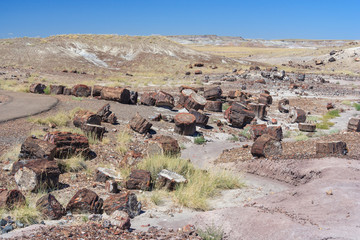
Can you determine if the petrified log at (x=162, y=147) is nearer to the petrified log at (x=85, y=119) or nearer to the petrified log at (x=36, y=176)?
the petrified log at (x=85, y=119)

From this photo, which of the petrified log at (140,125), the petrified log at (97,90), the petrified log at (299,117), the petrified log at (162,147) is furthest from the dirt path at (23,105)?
the petrified log at (299,117)

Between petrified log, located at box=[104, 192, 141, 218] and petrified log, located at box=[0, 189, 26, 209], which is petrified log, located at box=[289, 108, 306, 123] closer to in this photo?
petrified log, located at box=[104, 192, 141, 218]

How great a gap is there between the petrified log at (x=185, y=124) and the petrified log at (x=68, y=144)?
4.42 m

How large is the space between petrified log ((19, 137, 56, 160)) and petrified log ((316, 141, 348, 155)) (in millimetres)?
7007

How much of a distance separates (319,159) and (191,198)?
3907mm

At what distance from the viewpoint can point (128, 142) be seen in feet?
37.7

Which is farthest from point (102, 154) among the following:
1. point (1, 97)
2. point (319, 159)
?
point (1, 97)

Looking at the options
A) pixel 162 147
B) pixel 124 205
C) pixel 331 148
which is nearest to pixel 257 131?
pixel 331 148

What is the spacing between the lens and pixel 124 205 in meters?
6.38

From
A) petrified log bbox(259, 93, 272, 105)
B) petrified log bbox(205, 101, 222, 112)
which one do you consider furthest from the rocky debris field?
petrified log bbox(259, 93, 272, 105)

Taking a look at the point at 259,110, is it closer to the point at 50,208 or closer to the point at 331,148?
the point at 331,148

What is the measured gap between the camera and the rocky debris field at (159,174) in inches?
226

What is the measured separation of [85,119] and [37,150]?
346 centimetres

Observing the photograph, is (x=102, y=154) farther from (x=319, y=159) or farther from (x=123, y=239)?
(x=319, y=159)
